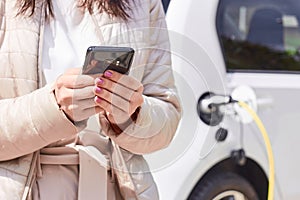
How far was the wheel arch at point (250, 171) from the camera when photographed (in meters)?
2.95

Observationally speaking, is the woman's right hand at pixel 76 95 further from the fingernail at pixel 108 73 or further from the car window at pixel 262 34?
the car window at pixel 262 34

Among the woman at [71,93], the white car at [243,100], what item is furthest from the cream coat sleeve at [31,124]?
the white car at [243,100]

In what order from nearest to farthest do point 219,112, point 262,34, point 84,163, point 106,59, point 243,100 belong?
point 106,59
point 84,163
point 219,112
point 243,100
point 262,34

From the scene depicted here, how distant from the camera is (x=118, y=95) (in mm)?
1163

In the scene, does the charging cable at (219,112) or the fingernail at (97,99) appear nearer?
the fingernail at (97,99)

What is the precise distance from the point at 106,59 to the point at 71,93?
97 millimetres

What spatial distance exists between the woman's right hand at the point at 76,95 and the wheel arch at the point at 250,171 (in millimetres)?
1781

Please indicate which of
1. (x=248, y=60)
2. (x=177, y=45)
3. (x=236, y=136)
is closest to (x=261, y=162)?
(x=236, y=136)

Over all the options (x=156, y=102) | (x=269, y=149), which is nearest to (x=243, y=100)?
(x=269, y=149)

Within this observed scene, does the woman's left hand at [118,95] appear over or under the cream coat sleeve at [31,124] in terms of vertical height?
over

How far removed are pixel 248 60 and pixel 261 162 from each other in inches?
20.5

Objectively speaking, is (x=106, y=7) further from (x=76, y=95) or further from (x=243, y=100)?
(x=243, y=100)

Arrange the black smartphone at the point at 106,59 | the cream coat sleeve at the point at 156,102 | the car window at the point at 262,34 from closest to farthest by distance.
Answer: the black smartphone at the point at 106,59
the cream coat sleeve at the point at 156,102
the car window at the point at 262,34

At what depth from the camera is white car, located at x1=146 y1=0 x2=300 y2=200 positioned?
2.64m
